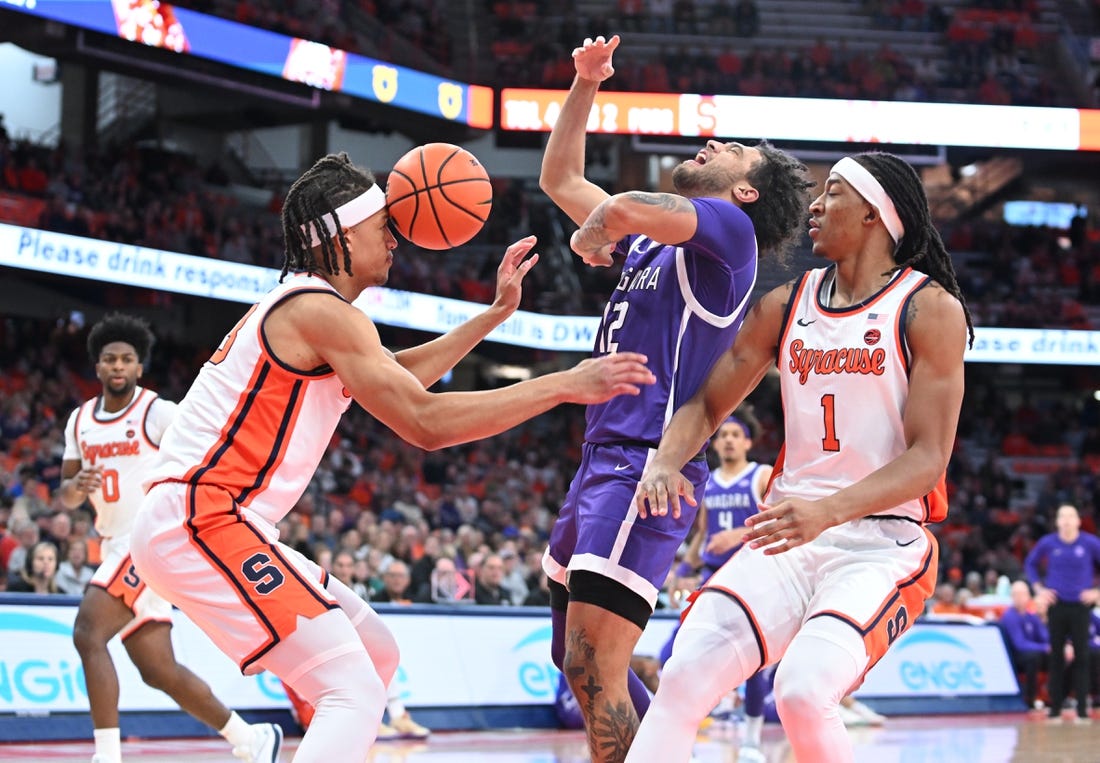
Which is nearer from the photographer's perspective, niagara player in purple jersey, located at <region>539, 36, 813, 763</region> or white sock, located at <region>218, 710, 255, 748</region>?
niagara player in purple jersey, located at <region>539, 36, 813, 763</region>

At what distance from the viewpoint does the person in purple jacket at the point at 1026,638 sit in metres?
15.4

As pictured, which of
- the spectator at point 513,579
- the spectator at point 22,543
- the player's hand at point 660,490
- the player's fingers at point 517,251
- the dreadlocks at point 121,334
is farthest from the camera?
the spectator at point 513,579

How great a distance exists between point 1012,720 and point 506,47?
19.6m

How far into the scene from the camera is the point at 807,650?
155 inches

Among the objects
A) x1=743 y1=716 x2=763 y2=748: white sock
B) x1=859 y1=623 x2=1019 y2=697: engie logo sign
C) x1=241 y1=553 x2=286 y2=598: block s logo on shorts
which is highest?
x1=241 y1=553 x2=286 y2=598: block s logo on shorts

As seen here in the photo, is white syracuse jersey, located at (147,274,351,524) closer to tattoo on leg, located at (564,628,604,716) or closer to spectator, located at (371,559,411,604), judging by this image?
tattoo on leg, located at (564,628,604,716)

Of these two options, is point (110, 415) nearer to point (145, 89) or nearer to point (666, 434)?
point (666, 434)

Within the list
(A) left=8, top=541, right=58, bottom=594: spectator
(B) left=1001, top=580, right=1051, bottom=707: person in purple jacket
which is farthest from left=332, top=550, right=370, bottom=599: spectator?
(B) left=1001, top=580, right=1051, bottom=707: person in purple jacket

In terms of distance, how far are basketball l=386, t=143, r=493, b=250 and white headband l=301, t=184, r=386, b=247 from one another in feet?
0.54

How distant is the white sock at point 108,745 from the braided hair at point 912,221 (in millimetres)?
4915

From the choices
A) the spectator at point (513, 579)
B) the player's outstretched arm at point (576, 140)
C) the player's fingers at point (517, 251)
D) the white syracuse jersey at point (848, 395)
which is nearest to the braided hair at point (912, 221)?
the white syracuse jersey at point (848, 395)

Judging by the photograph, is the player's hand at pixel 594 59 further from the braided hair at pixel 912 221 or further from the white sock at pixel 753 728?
the white sock at pixel 753 728

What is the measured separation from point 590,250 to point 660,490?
0.80m

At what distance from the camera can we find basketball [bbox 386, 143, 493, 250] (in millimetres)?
4863
